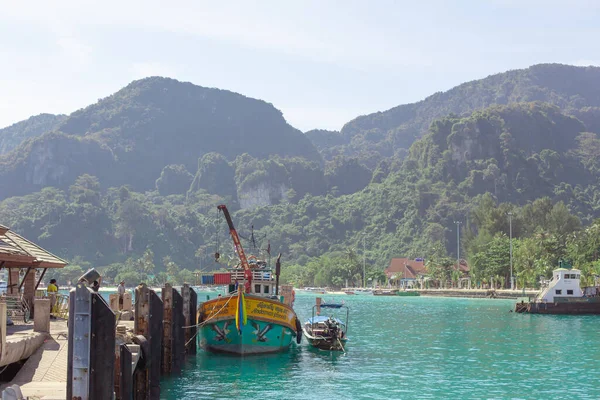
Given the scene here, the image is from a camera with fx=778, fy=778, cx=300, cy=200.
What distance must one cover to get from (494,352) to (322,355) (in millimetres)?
12873

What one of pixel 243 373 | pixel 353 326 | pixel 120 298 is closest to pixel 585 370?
pixel 243 373

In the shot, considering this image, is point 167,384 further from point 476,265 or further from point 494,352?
point 476,265

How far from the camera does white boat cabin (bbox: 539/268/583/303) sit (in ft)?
338

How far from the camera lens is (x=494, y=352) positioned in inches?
→ 2126

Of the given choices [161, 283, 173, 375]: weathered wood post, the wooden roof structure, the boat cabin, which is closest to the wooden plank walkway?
the wooden roof structure

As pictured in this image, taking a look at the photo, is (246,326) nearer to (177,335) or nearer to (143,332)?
(177,335)

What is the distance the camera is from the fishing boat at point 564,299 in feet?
334

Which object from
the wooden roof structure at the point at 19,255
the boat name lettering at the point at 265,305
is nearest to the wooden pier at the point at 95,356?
the wooden roof structure at the point at 19,255

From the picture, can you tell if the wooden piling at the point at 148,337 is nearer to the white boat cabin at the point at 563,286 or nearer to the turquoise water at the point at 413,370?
the turquoise water at the point at 413,370

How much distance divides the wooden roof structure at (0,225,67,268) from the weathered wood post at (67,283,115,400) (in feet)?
53.0

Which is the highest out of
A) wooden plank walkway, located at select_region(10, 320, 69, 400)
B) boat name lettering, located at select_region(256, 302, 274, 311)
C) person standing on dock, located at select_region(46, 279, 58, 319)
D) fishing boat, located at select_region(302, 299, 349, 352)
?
person standing on dock, located at select_region(46, 279, 58, 319)

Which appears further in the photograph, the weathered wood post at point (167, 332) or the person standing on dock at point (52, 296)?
the weathered wood post at point (167, 332)

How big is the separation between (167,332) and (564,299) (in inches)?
2972

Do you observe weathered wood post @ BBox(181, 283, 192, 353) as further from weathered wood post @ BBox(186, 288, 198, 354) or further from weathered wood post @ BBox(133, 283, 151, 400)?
weathered wood post @ BBox(133, 283, 151, 400)
